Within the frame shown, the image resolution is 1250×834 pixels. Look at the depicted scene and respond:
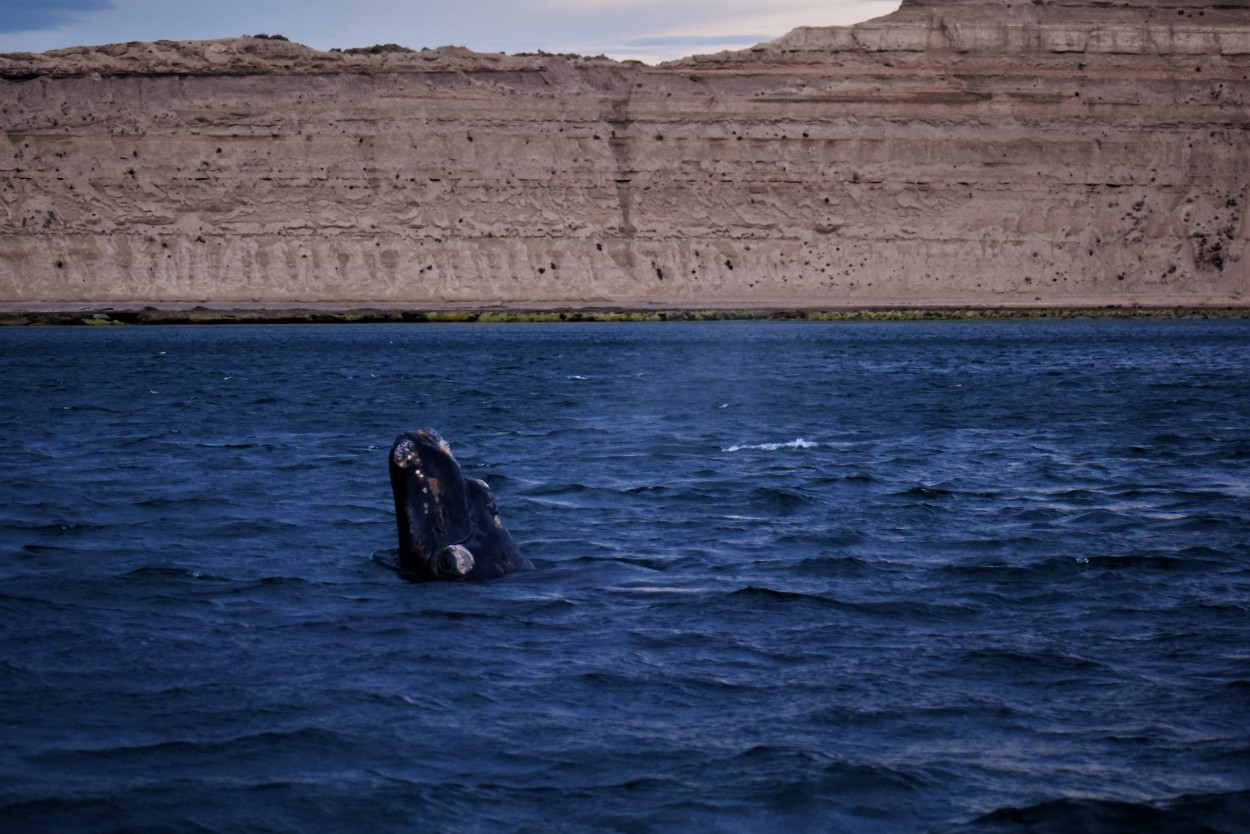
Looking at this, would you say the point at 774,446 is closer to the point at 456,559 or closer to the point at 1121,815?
the point at 456,559

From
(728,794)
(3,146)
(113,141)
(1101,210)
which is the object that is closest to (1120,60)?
(1101,210)

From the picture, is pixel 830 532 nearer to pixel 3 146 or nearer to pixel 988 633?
pixel 988 633

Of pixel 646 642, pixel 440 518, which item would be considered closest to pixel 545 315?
pixel 440 518

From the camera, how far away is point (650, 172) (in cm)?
9031

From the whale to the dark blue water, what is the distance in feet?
0.78

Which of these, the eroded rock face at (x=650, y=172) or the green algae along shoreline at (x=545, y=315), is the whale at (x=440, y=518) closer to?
the green algae along shoreline at (x=545, y=315)

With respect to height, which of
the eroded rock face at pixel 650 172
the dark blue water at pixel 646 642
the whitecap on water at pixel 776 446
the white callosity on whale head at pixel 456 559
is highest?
the eroded rock face at pixel 650 172

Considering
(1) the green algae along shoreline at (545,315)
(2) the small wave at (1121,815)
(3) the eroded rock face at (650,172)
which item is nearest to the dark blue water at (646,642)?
(2) the small wave at (1121,815)

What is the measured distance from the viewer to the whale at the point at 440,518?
9211 mm

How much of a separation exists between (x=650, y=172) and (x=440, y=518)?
82488 mm

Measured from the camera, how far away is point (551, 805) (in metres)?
5.74

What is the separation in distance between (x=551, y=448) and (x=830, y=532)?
7984mm

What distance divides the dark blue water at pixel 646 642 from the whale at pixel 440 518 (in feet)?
0.78

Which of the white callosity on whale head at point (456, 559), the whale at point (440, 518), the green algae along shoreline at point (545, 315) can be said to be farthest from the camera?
the green algae along shoreline at point (545, 315)
